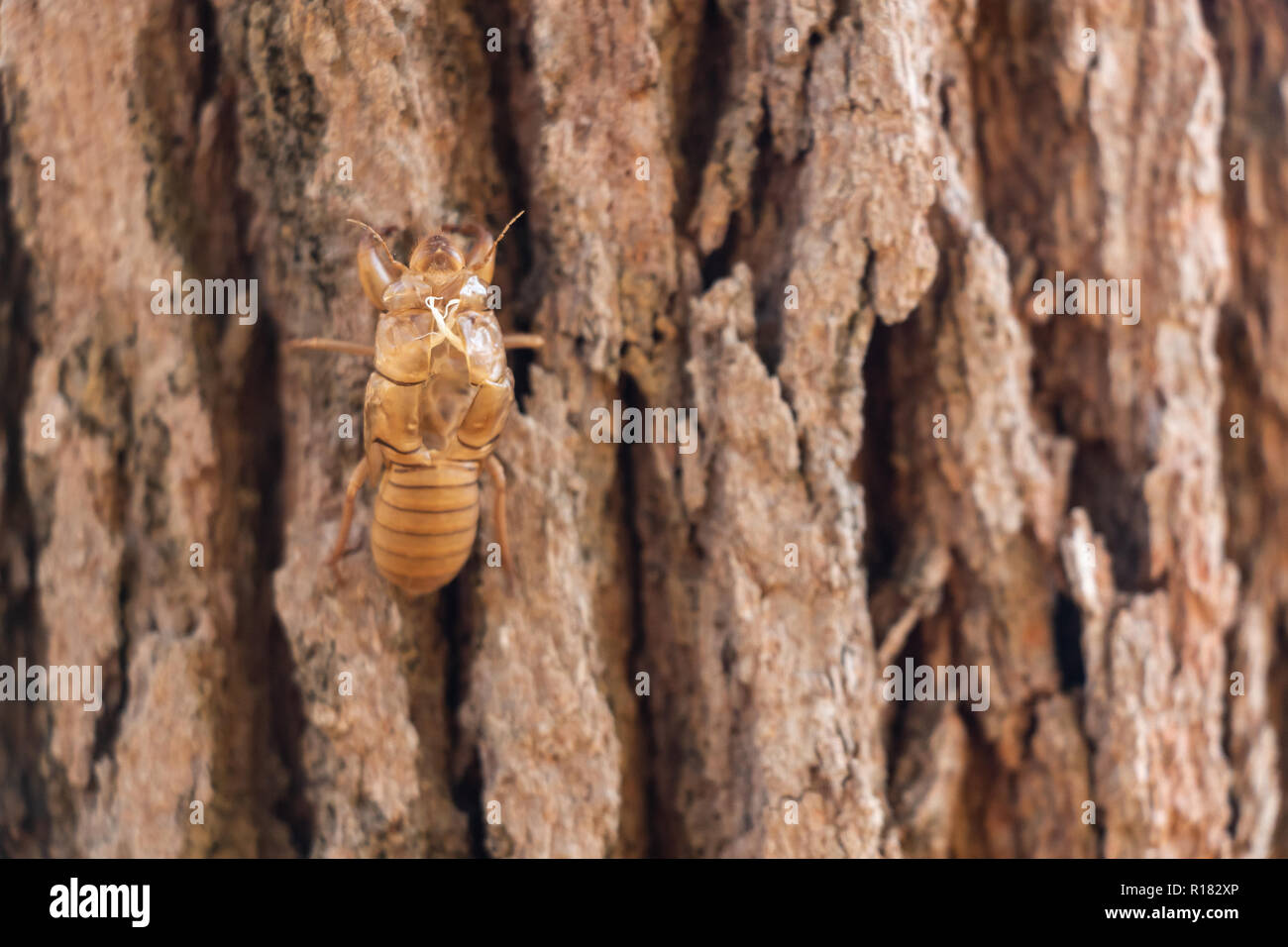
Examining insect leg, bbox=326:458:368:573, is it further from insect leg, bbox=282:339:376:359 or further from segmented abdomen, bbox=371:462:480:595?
insect leg, bbox=282:339:376:359

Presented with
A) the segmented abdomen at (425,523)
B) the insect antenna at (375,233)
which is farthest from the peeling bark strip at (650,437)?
the segmented abdomen at (425,523)

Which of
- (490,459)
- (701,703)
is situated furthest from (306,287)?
(701,703)

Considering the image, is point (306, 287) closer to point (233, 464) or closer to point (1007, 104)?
point (233, 464)

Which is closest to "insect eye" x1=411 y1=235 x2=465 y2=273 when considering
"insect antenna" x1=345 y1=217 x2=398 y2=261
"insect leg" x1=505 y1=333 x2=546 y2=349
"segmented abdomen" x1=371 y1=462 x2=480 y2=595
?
"insect antenna" x1=345 y1=217 x2=398 y2=261

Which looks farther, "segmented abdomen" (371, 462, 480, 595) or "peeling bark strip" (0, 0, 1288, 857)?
"peeling bark strip" (0, 0, 1288, 857)

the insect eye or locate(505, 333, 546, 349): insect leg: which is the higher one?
the insect eye

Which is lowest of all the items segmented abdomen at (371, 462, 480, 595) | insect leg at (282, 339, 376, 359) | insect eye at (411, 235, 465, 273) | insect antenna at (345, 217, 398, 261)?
segmented abdomen at (371, 462, 480, 595)

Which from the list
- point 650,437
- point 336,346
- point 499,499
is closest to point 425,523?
point 499,499
